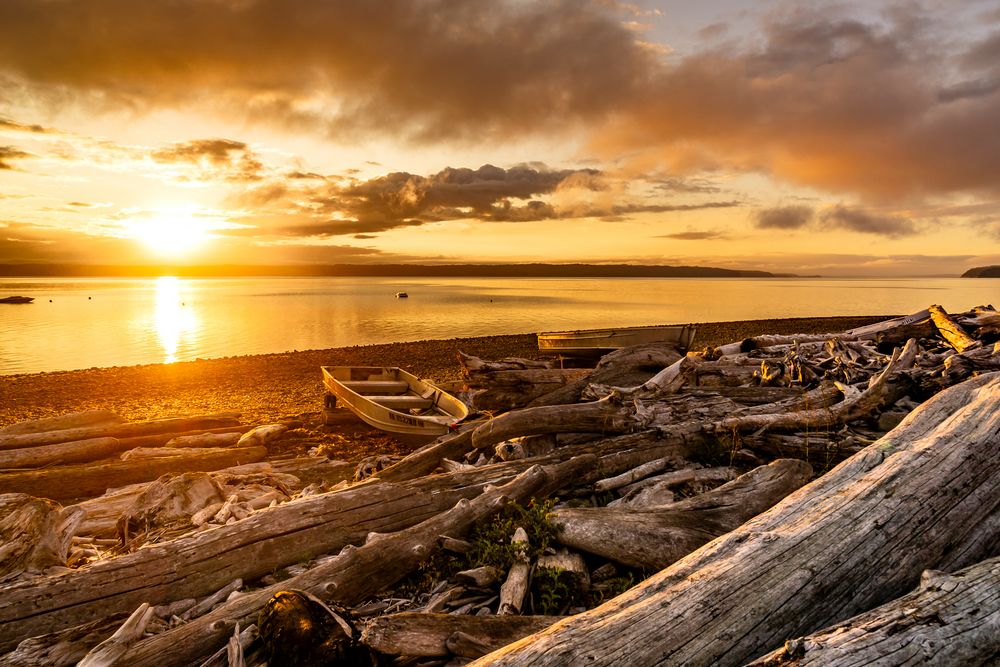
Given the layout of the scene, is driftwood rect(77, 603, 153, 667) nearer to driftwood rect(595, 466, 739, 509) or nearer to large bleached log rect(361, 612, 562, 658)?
large bleached log rect(361, 612, 562, 658)

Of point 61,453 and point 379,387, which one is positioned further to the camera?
point 379,387

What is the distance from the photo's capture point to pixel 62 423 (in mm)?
13000

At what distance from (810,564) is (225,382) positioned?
26.6 metres

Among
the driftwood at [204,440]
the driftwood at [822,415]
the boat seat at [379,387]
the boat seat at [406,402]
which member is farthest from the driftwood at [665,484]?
the boat seat at [379,387]

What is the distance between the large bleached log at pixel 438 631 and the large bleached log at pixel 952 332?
1002 cm

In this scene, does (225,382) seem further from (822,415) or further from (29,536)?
(822,415)

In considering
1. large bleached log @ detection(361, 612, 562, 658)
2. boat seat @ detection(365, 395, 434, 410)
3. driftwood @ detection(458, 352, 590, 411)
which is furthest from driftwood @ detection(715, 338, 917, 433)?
boat seat @ detection(365, 395, 434, 410)

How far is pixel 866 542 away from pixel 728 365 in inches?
291

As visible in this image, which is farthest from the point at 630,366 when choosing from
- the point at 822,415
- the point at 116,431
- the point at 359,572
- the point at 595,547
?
the point at 116,431

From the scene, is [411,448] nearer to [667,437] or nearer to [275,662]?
[667,437]

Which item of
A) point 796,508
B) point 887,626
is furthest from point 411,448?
point 887,626

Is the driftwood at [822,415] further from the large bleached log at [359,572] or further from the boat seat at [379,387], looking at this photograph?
the boat seat at [379,387]

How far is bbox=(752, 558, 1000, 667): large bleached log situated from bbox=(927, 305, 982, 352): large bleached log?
877 cm

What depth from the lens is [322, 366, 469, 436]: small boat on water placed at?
39.9 ft
